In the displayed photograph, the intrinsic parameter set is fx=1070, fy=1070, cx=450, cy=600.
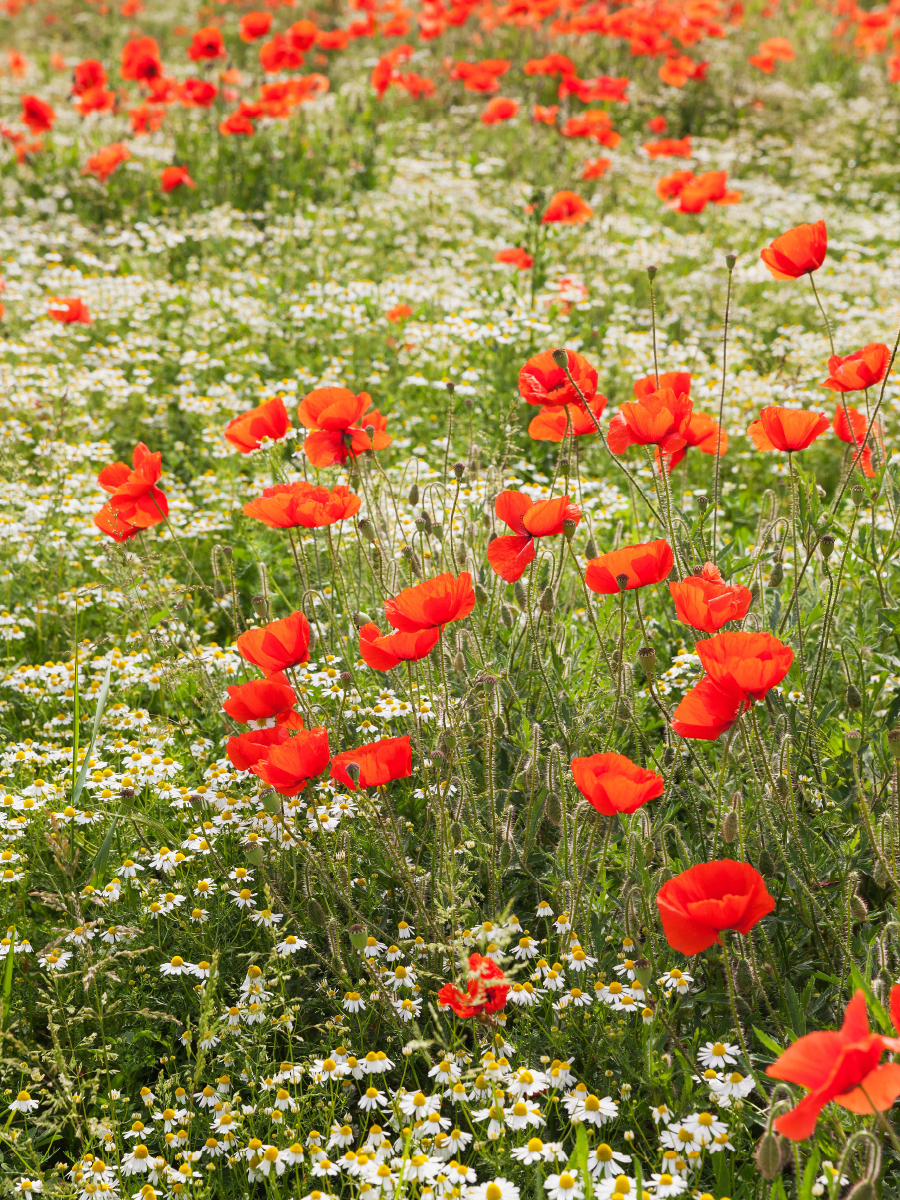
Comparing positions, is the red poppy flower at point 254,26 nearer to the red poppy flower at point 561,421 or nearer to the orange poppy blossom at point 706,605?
the red poppy flower at point 561,421

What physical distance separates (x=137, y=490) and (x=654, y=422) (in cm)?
136

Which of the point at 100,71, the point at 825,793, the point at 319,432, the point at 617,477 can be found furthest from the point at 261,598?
the point at 100,71

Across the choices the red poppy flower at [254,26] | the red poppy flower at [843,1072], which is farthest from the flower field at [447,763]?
the red poppy flower at [254,26]

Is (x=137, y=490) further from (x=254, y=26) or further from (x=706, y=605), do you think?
(x=254, y=26)

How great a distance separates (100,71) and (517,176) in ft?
10.9

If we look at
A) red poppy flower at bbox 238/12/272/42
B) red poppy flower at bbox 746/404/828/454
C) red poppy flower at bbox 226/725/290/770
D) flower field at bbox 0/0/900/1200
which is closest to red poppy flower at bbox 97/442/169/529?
flower field at bbox 0/0/900/1200

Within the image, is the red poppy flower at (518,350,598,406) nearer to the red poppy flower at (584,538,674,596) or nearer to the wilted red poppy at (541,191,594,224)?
the red poppy flower at (584,538,674,596)

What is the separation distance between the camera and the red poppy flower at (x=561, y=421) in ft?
9.80

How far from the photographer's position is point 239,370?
5531 millimetres

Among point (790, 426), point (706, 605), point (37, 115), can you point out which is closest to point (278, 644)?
point (706, 605)

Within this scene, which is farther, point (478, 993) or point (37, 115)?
point (37, 115)

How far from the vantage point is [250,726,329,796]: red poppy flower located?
2.11m

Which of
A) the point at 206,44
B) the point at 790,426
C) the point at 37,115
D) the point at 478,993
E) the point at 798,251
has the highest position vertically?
the point at 206,44

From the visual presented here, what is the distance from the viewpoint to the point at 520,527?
258 cm
